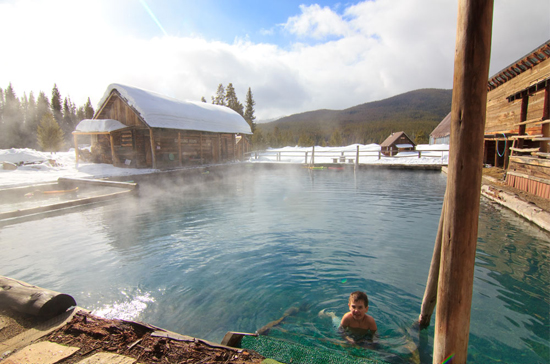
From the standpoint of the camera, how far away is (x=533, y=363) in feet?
10.3

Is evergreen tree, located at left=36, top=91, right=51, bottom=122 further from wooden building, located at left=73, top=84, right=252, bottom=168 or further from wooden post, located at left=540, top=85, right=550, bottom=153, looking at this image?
wooden post, located at left=540, top=85, right=550, bottom=153

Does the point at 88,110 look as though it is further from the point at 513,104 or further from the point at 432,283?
the point at 432,283

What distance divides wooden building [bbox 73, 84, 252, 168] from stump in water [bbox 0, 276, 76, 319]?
15327 millimetres

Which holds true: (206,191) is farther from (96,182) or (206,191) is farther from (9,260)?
(9,260)

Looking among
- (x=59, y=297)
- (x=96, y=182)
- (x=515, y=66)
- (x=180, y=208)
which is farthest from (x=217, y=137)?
(x=59, y=297)

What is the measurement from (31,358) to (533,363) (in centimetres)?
496

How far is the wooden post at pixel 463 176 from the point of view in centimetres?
198

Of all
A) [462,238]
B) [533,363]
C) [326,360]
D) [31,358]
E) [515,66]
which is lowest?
[533,363]

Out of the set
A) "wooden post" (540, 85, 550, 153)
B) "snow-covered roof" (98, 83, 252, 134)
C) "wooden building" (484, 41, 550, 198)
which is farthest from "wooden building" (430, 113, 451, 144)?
"wooden post" (540, 85, 550, 153)

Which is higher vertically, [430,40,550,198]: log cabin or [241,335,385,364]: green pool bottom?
[430,40,550,198]: log cabin

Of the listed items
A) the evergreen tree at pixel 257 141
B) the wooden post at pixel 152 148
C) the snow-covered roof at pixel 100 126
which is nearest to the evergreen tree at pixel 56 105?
the evergreen tree at pixel 257 141

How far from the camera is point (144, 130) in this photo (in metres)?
18.6

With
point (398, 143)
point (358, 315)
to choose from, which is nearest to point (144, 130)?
point (358, 315)

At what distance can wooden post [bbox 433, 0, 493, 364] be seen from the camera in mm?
1977
